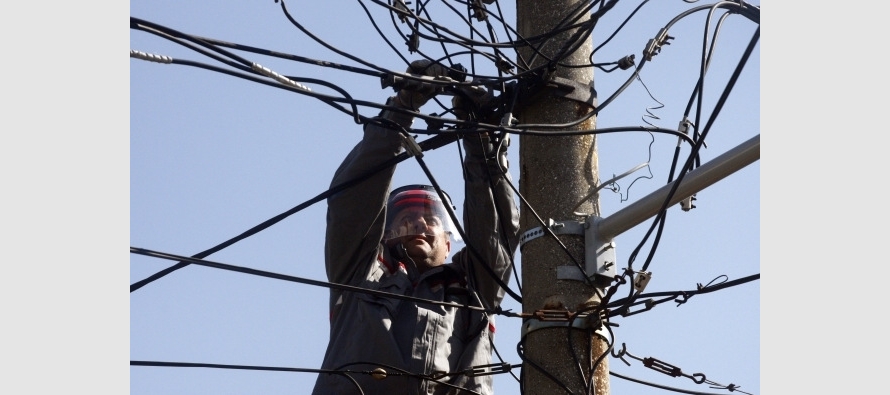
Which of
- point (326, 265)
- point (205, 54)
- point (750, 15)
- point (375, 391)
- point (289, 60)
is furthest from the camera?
point (326, 265)

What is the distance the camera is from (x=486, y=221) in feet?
21.8

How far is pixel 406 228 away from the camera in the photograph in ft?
23.7

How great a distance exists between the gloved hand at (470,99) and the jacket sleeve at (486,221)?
10.8 inches

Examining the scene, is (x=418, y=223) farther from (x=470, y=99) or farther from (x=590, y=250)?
(x=590, y=250)

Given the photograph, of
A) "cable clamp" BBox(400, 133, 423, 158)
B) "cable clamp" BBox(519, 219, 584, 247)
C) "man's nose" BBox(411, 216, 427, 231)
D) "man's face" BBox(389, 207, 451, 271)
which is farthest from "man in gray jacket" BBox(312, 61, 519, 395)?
"cable clamp" BBox(519, 219, 584, 247)

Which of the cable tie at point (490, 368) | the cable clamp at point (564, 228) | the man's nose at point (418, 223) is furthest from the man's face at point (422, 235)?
the cable clamp at point (564, 228)

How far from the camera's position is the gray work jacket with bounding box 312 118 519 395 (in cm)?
641

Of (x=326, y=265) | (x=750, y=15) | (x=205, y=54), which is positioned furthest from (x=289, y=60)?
(x=750, y=15)

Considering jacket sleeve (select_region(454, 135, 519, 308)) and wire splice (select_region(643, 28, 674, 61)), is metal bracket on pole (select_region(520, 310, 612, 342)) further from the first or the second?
wire splice (select_region(643, 28, 674, 61))

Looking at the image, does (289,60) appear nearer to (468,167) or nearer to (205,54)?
(205,54)

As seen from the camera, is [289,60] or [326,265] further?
[326,265]

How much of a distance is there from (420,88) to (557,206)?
85cm

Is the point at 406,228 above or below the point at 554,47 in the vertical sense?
below

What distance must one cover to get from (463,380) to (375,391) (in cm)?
45
